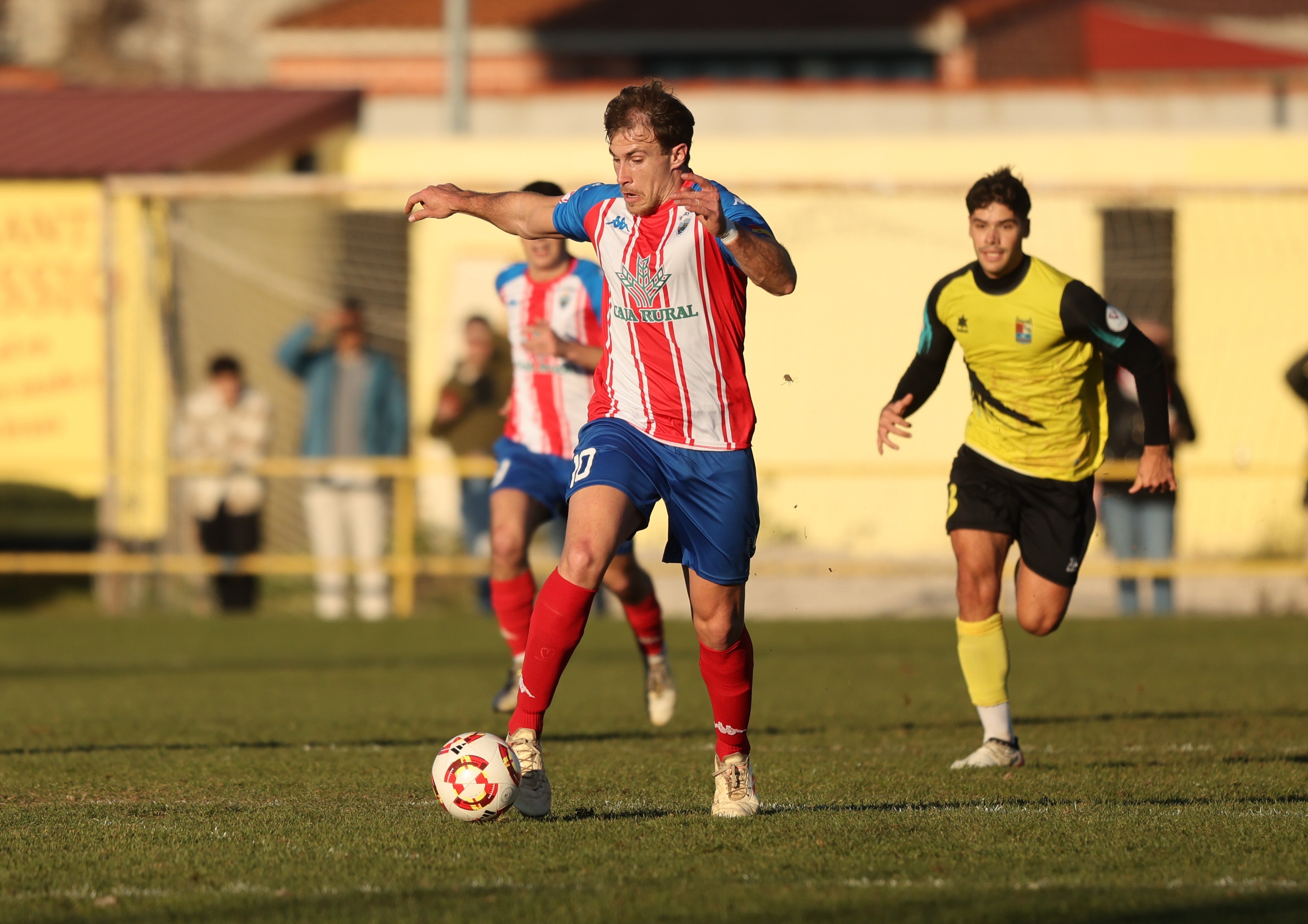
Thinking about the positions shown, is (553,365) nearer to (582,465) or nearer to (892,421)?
(892,421)

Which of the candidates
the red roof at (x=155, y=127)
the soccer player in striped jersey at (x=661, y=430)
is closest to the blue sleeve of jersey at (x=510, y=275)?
the soccer player in striped jersey at (x=661, y=430)

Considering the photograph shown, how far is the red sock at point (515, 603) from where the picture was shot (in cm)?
855

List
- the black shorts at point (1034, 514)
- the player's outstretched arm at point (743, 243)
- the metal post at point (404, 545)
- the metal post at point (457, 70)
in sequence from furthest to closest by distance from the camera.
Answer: the metal post at point (457, 70)
the metal post at point (404, 545)
the black shorts at point (1034, 514)
the player's outstretched arm at point (743, 243)

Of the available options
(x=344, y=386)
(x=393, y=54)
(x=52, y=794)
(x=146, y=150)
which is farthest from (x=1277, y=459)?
(x=393, y=54)

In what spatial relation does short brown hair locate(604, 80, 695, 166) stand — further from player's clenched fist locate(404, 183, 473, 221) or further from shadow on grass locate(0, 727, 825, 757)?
shadow on grass locate(0, 727, 825, 757)

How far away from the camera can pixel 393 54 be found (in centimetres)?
2909

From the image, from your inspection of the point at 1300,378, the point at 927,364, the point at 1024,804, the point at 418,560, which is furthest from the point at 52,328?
the point at 1024,804

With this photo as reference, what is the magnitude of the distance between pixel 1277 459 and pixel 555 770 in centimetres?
1100

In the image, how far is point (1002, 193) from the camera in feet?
22.1

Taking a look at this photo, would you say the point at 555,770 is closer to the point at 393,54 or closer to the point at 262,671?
the point at 262,671

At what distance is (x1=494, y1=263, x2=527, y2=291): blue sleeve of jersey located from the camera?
8.65 metres

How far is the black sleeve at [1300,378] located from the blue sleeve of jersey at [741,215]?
7.14 m

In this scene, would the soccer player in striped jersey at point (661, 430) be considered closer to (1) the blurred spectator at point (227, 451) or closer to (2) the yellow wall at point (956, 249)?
(2) the yellow wall at point (956, 249)

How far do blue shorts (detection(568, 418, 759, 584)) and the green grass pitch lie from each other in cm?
79
